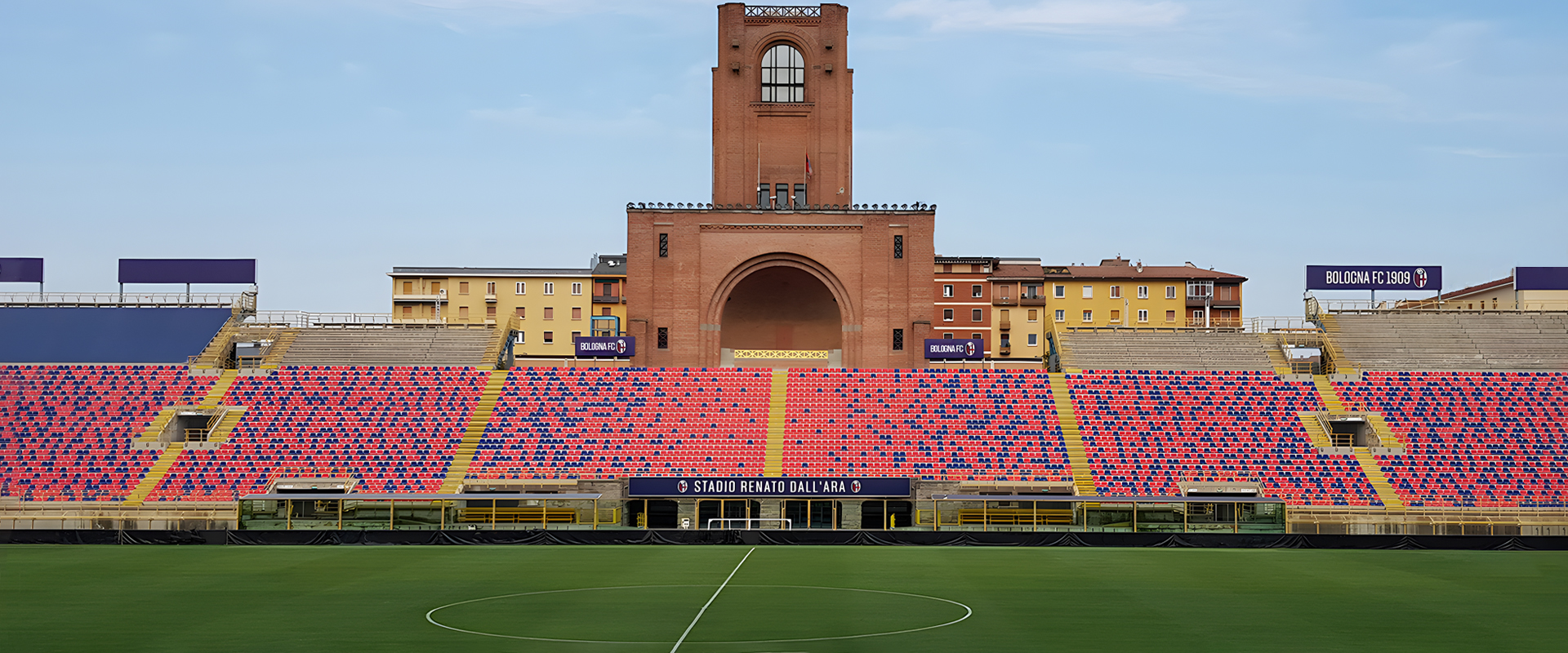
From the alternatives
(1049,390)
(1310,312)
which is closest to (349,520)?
(1049,390)

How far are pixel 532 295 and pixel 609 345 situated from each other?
63.7 m

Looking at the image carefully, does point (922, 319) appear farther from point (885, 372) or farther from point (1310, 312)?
point (1310, 312)

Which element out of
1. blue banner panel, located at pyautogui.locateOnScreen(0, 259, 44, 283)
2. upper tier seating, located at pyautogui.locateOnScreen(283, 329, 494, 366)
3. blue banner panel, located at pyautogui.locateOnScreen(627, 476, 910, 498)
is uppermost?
blue banner panel, located at pyautogui.locateOnScreen(0, 259, 44, 283)

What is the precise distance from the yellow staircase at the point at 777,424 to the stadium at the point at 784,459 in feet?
0.74

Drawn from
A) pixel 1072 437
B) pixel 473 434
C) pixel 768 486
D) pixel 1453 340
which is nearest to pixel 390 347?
pixel 473 434

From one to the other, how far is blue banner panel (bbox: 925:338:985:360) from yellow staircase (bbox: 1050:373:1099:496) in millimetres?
6649

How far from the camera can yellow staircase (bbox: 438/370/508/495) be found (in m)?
59.4

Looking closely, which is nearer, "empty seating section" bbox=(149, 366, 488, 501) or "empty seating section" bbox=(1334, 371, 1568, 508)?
"empty seating section" bbox=(1334, 371, 1568, 508)

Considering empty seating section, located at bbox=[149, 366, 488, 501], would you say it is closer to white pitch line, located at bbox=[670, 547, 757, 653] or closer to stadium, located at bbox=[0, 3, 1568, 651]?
stadium, located at bbox=[0, 3, 1568, 651]

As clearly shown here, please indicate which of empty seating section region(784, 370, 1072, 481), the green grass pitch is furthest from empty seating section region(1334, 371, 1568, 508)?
empty seating section region(784, 370, 1072, 481)

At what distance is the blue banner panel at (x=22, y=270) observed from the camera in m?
76.0

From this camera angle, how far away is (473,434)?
63.8m

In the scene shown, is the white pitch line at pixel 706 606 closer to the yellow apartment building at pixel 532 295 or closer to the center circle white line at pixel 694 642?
the center circle white line at pixel 694 642

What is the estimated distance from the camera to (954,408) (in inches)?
2635
